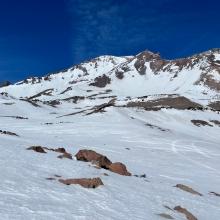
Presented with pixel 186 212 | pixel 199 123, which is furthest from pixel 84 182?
pixel 199 123

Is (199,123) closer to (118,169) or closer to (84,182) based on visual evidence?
(118,169)

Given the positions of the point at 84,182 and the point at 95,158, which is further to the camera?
the point at 95,158

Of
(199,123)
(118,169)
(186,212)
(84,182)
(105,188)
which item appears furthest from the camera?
(199,123)

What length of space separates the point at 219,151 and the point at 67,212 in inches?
1825

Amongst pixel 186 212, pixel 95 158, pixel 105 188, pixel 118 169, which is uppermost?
pixel 95 158

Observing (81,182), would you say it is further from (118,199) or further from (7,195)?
(7,195)

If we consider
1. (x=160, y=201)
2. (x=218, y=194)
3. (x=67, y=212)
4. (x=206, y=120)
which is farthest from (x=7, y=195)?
(x=206, y=120)

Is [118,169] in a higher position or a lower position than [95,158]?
lower

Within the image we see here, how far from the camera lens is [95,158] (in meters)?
28.0

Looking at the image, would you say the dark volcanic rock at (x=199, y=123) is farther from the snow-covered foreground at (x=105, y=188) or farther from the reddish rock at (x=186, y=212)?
the reddish rock at (x=186, y=212)

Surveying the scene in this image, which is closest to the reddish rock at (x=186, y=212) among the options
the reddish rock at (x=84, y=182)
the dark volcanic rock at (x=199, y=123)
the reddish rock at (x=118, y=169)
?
the reddish rock at (x=84, y=182)

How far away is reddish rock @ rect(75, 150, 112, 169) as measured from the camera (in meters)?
26.7

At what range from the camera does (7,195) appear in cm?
1562

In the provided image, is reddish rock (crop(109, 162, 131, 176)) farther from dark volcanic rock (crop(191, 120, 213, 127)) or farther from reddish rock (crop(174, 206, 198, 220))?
dark volcanic rock (crop(191, 120, 213, 127))
